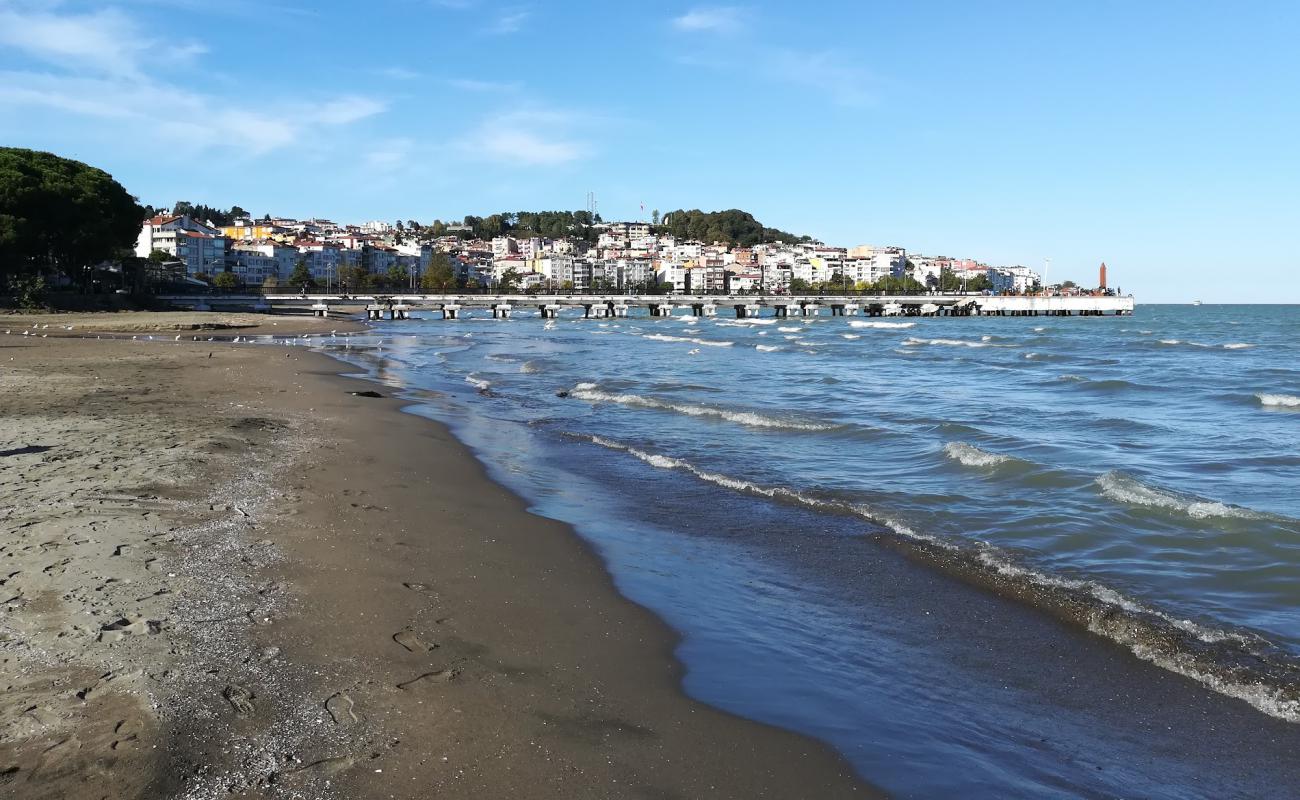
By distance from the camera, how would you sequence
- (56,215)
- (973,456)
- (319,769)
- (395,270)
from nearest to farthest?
(319,769) < (973,456) < (56,215) < (395,270)

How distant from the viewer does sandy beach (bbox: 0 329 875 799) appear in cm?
371

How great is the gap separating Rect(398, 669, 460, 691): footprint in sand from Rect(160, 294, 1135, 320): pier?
3061 inches

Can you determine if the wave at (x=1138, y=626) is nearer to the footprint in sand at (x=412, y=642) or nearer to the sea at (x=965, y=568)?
the sea at (x=965, y=568)

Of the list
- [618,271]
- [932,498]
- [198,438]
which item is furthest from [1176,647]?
[618,271]

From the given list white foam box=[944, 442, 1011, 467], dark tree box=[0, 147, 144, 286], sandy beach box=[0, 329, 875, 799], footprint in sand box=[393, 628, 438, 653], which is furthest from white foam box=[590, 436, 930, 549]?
dark tree box=[0, 147, 144, 286]

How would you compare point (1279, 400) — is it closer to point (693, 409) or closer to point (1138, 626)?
point (693, 409)

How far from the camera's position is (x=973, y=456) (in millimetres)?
12898

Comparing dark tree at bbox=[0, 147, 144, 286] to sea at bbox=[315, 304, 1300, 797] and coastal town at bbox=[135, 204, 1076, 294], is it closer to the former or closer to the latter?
coastal town at bbox=[135, 204, 1076, 294]

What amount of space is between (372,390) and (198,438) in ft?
28.7

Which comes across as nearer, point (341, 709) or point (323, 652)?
point (341, 709)

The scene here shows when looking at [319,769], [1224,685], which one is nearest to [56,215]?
[319,769]

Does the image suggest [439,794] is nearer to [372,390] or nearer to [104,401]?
[104,401]

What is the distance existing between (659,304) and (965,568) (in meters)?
91.8

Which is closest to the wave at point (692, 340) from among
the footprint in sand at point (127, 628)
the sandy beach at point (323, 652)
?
the sandy beach at point (323, 652)
